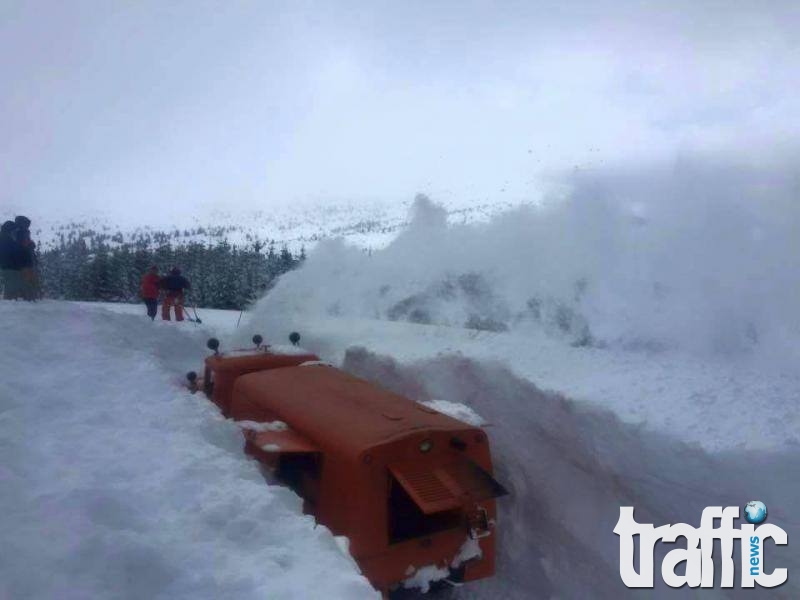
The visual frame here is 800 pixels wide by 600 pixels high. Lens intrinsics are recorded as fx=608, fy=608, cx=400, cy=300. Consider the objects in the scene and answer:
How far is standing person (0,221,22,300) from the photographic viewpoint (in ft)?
32.8

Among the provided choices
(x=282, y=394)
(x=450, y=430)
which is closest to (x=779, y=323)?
(x=450, y=430)

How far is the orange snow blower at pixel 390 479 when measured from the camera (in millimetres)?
5090

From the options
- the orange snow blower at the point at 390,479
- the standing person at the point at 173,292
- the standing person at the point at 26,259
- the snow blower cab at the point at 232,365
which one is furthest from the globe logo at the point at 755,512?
the standing person at the point at 173,292

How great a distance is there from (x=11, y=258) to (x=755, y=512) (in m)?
11.2

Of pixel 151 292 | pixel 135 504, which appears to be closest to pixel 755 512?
pixel 135 504

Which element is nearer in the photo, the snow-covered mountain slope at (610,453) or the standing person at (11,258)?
the snow-covered mountain slope at (610,453)

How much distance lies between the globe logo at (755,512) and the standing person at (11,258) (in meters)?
10.9

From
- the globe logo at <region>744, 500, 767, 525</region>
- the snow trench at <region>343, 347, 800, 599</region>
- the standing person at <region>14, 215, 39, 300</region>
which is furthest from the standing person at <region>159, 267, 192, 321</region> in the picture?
the globe logo at <region>744, 500, 767, 525</region>

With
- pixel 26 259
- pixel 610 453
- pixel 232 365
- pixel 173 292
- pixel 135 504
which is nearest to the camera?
pixel 135 504

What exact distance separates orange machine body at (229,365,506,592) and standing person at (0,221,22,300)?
6496mm

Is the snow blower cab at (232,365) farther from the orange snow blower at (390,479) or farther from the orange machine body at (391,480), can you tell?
the orange machine body at (391,480)

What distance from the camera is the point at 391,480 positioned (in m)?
5.17

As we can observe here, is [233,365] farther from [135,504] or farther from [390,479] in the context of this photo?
[135,504]

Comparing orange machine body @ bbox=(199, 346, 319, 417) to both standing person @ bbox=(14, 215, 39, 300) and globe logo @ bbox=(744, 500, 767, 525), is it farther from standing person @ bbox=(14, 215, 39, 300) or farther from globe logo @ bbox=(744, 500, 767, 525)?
globe logo @ bbox=(744, 500, 767, 525)
